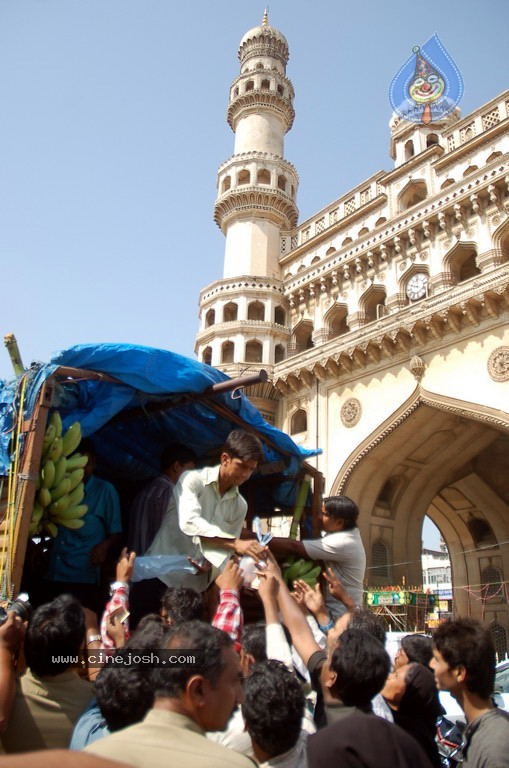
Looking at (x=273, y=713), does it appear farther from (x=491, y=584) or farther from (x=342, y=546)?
(x=491, y=584)

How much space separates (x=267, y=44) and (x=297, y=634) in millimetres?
30253

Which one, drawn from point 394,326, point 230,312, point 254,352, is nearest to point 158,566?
point 394,326

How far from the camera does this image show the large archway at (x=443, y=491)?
700 inches

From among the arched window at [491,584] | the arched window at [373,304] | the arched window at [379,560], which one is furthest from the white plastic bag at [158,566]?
the arched window at [491,584]

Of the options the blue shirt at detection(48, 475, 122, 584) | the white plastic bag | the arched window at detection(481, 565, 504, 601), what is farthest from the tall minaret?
the white plastic bag

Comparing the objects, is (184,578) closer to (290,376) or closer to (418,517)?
(290,376)

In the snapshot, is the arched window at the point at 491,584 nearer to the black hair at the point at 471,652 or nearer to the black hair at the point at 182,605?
the black hair at the point at 471,652

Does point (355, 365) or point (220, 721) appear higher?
point (355, 365)

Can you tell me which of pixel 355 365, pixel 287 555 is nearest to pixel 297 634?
pixel 287 555

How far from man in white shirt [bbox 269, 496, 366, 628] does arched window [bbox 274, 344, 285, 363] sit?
1746 centimetres

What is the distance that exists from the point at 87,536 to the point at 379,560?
1614 cm

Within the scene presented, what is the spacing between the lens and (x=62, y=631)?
2.35 metres

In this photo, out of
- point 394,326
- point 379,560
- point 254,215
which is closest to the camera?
point 394,326

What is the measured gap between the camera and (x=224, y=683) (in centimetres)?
178
